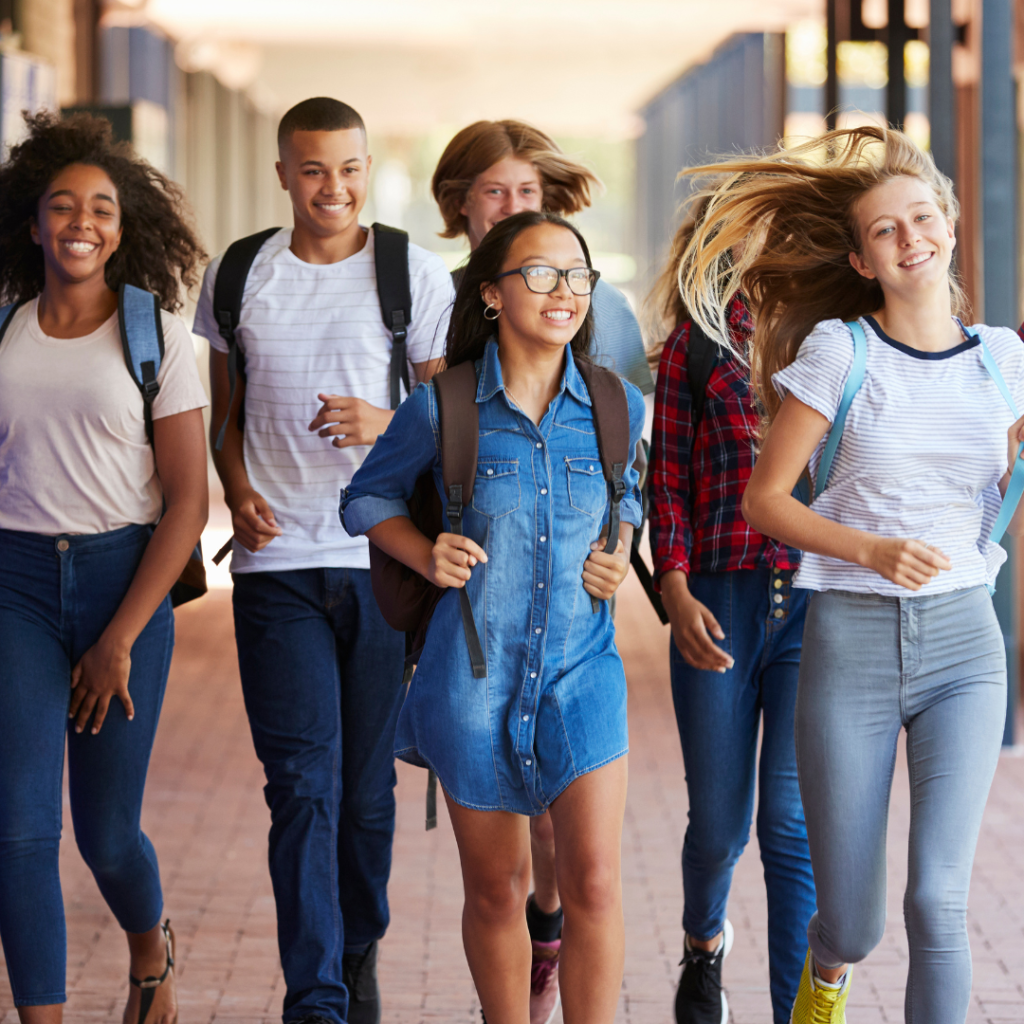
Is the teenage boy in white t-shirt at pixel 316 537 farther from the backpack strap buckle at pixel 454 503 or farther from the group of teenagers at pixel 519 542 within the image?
the backpack strap buckle at pixel 454 503

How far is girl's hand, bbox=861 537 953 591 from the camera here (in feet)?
8.38

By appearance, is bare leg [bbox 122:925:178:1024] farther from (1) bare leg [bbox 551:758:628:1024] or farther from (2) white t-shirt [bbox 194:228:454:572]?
(1) bare leg [bbox 551:758:628:1024]

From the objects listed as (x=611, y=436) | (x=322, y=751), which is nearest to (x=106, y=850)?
(x=322, y=751)

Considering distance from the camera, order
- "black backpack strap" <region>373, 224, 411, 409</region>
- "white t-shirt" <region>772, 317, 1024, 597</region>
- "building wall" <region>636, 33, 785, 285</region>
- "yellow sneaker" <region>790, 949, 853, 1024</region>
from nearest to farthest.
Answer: "white t-shirt" <region>772, 317, 1024, 597</region>, "yellow sneaker" <region>790, 949, 853, 1024</region>, "black backpack strap" <region>373, 224, 411, 409</region>, "building wall" <region>636, 33, 785, 285</region>

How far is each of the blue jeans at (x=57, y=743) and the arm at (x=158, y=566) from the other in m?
0.04

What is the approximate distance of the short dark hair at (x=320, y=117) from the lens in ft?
11.2

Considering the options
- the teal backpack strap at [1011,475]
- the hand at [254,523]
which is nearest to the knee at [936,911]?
the teal backpack strap at [1011,475]

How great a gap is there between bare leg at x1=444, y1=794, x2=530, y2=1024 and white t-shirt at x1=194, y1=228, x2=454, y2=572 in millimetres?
861

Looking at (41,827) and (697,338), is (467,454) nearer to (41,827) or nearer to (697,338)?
(697,338)

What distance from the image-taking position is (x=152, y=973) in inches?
139

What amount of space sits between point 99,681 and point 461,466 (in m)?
0.99

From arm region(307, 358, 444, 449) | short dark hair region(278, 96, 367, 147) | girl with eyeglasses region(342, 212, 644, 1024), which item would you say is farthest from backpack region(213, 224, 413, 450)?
girl with eyeglasses region(342, 212, 644, 1024)

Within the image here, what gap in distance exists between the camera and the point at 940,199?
2.95m

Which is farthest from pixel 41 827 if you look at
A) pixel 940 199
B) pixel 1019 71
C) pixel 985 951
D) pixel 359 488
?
pixel 1019 71
